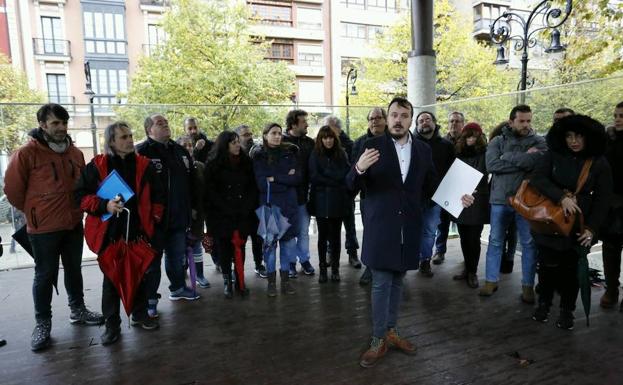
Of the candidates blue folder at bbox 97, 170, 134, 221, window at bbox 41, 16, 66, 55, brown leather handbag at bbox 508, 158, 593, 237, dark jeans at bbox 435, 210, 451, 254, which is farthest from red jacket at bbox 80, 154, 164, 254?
window at bbox 41, 16, 66, 55

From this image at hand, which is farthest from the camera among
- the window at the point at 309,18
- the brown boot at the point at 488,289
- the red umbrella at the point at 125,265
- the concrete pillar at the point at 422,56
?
the window at the point at 309,18

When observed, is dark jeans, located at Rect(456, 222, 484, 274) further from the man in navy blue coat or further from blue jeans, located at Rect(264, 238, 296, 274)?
blue jeans, located at Rect(264, 238, 296, 274)

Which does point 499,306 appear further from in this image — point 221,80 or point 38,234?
point 221,80

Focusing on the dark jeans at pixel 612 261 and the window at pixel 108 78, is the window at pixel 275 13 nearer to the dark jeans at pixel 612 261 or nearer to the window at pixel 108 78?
the window at pixel 108 78

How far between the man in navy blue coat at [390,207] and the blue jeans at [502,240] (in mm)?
1606

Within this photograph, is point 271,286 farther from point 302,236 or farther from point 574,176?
point 574,176

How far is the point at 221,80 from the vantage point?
16203mm

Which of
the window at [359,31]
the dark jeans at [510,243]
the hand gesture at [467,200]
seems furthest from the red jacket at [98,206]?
the window at [359,31]

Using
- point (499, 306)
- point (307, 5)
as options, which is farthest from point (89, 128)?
point (307, 5)

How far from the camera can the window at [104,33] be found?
25547mm

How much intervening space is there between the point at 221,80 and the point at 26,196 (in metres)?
13.4

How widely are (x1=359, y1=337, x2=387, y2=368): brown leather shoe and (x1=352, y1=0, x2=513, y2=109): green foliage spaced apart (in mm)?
17040

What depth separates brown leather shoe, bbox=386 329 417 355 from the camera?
3.31m

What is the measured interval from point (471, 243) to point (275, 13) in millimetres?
28856
